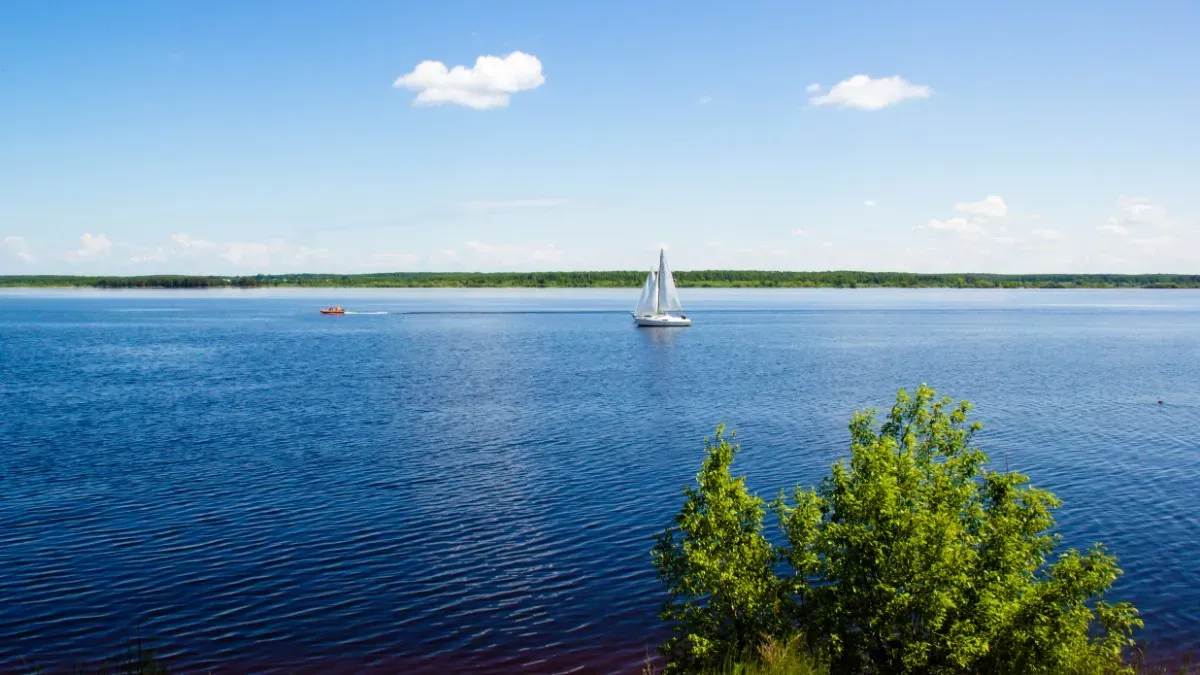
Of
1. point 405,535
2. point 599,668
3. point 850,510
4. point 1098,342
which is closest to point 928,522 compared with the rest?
point 850,510

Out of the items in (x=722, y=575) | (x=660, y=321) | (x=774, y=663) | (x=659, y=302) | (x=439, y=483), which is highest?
(x=659, y=302)

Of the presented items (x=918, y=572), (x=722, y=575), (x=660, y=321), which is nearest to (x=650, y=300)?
(x=660, y=321)

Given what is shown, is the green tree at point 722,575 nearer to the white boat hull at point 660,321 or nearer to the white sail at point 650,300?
the white boat hull at point 660,321

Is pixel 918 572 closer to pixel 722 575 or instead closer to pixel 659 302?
pixel 722 575

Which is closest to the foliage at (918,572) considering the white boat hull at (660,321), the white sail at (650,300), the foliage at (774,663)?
the foliage at (774,663)

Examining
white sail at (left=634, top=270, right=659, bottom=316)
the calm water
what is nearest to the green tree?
the calm water

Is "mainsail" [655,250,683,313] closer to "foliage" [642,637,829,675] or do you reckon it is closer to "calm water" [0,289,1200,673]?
"calm water" [0,289,1200,673]

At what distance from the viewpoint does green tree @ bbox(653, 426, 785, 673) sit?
16.2 metres

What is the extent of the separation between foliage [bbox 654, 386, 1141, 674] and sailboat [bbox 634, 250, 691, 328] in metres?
109

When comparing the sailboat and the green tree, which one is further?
the sailboat

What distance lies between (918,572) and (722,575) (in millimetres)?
3324

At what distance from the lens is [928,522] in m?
15.0

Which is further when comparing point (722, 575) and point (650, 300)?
point (650, 300)

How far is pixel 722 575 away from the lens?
1603 cm
